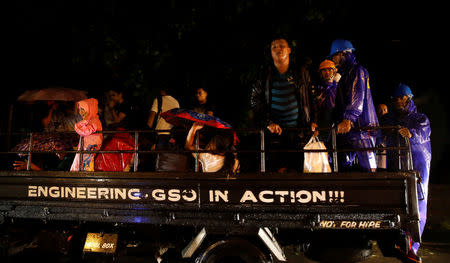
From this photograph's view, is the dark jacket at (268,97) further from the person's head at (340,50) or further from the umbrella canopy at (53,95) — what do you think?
the umbrella canopy at (53,95)

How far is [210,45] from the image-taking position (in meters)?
7.72

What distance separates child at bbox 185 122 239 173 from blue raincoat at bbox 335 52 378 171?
1.28m

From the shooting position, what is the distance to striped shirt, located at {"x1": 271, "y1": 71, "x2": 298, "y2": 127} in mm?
3916

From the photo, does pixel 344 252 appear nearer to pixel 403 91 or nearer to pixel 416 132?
pixel 416 132

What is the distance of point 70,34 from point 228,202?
23.3ft

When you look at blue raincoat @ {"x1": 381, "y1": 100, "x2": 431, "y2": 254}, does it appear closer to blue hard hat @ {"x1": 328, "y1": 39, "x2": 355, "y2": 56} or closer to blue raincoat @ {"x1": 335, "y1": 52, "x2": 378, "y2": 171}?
blue raincoat @ {"x1": 335, "y1": 52, "x2": 378, "y2": 171}

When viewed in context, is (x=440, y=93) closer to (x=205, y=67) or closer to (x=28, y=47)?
(x=205, y=67)

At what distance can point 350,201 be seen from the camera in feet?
9.98

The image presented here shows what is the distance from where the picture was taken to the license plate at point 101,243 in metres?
3.70

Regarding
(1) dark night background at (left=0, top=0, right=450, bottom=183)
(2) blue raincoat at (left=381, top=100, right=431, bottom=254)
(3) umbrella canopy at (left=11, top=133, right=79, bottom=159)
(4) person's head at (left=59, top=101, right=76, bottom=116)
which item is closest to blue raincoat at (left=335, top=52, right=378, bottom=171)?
(2) blue raincoat at (left=381, top=100, right=431, bottom=254)

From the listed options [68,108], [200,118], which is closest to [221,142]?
[200,118]

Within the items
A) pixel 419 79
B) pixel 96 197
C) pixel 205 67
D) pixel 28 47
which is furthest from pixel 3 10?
pixel 419 79

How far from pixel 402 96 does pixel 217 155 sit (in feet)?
9.76

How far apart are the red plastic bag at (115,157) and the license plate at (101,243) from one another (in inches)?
31.0
